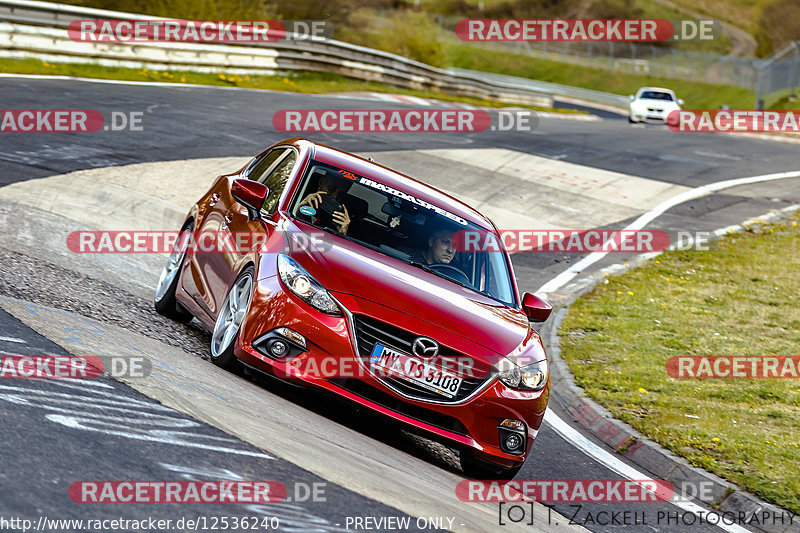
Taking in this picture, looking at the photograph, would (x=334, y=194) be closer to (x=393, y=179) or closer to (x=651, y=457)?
(x=393, y=179)

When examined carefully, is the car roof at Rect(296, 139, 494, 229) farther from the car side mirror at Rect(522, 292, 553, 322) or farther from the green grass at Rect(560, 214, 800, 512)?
the green grass at Rect(560, 214, 800, 512)

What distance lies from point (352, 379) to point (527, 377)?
1151 mm

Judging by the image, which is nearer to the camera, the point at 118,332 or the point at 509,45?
the point at 118,332

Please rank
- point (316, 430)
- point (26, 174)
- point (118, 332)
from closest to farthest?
1. point (316, 430)
2. point (118, 332)
3. point (26, 174)

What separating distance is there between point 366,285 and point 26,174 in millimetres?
7178

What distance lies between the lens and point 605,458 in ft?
25.0

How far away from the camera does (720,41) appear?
292 feet

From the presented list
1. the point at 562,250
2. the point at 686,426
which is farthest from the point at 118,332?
the point at 562,250

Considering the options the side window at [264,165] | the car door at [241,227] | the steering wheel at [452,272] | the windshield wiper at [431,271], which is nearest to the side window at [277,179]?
→ the car door at [241,227]

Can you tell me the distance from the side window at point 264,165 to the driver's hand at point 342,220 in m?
1.11

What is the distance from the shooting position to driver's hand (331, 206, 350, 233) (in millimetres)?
7125

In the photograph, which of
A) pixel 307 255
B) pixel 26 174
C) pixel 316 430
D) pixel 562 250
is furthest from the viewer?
pixel 562 250

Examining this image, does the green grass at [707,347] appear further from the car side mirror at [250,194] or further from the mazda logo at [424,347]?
the car side mirror at [250,194]

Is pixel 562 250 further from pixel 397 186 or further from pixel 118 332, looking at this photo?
pixel 118 332
